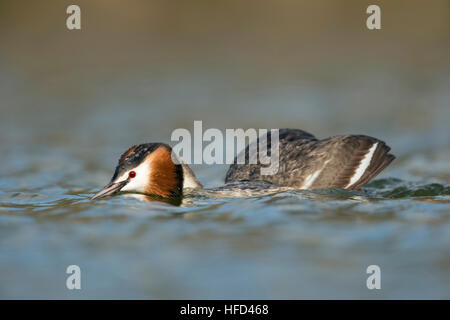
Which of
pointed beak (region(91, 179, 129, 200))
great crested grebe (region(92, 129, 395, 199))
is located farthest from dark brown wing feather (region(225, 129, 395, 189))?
pointed beak (region(91, 179, 129, 200))

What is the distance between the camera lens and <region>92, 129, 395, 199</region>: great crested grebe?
7430 millimetres

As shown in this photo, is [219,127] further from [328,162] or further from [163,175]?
[163,175]

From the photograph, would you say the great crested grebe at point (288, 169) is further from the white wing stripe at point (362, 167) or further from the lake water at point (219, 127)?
the lake water at point (219, 127)

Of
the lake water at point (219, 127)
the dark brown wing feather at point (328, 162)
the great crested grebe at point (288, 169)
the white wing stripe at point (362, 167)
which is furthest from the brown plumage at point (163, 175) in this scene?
the white wing stripe at point (362, 167)

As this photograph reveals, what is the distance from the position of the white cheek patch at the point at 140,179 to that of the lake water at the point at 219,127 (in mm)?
216

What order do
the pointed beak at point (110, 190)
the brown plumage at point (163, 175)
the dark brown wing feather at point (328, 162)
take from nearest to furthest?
the pointed beak at point (110, 190) → the brown plumage at point (163, 175) → the dark brown wing feather at point (328, 162)

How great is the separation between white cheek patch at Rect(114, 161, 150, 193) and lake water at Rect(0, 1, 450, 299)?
216mm

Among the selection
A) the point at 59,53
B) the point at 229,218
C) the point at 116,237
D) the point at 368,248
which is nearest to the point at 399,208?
the point at 368,248

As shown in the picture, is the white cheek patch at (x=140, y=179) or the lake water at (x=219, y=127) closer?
the lake water at (x=219, y=127)

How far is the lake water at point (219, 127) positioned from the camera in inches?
205

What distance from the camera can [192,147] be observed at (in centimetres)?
1133

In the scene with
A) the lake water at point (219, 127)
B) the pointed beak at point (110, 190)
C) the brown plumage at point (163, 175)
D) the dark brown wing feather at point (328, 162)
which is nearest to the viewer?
the lake water at point (219, 127)

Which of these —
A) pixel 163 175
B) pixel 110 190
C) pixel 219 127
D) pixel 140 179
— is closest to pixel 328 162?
pixel 163 175

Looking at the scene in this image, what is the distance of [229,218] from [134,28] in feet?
34.0
